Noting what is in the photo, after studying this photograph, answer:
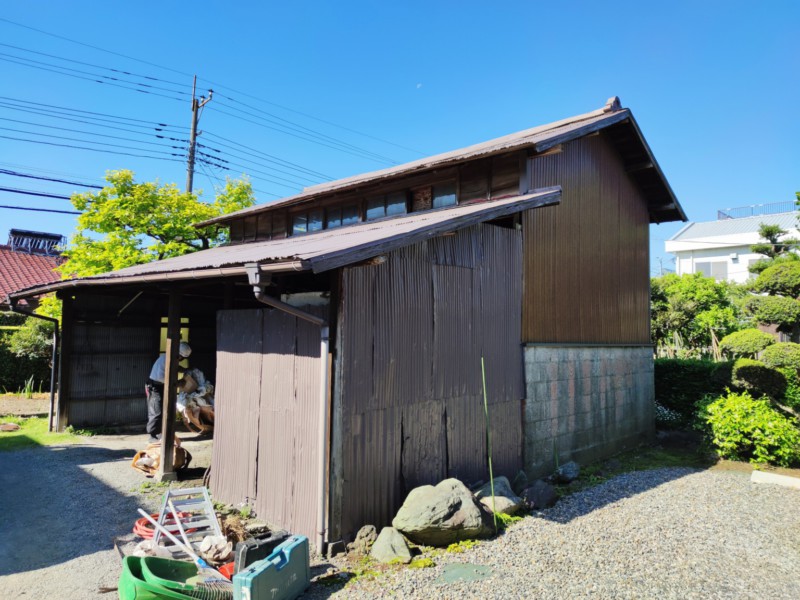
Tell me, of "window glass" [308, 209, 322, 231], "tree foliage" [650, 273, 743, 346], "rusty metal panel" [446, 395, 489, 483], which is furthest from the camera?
"tree foliage" [650, 273, 743, 346]

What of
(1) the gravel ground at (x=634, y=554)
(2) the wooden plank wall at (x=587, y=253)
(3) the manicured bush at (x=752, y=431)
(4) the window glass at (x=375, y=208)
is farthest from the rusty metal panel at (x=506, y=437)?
(3) the manicured bush at (x=752, y=431)

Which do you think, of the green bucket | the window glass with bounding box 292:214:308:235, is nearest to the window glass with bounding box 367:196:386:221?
the window glass with bounding box 292:214:308:235

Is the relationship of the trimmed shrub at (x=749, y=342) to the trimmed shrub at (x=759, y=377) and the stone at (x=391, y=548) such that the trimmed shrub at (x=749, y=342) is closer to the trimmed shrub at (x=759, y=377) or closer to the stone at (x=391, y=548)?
the trimmed shrub at (x=759, y=377)

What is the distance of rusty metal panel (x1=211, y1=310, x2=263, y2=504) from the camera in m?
6.34

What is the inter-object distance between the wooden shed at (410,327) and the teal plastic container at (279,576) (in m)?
0.73

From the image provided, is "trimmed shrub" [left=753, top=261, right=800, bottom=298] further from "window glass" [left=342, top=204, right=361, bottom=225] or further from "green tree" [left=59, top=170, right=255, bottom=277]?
"green tree" [left=59, top=170, right=255, bottom=277]

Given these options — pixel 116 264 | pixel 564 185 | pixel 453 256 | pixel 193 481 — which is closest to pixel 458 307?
pixel 453 256

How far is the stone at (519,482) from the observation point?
7.24m

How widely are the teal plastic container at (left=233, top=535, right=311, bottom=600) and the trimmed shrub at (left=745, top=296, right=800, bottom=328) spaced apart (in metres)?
9.53

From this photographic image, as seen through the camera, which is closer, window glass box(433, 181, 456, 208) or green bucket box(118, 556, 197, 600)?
green bucket box(118, 556, 197, 600)

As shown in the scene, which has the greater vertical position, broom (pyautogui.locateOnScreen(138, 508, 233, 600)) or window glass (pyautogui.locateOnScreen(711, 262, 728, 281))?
window glass (pyautogui.locateOnScreen(711, 262, 728, 281))

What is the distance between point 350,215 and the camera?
33.2ft

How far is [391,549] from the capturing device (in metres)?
5.06

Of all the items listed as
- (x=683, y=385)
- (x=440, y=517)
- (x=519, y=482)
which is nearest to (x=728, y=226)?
(x=683, y=385)
